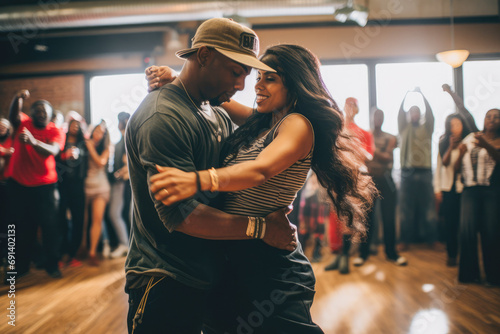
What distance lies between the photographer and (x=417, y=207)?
16.7ft

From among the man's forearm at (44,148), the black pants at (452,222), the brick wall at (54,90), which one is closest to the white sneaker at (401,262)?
the black pants at (452,222)

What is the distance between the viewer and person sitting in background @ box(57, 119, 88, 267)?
437cm

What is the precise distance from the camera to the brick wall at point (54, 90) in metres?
6.47

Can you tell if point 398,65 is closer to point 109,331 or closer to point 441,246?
point 441,246

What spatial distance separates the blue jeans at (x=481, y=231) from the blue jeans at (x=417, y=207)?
1456 millimetres

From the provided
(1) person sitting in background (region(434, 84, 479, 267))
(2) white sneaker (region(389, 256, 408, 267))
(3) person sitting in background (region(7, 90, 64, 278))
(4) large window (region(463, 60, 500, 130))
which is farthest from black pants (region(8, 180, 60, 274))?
(4) large window (region(463, 60, 500, 130))

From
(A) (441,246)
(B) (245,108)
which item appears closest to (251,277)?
(B) (245,108)

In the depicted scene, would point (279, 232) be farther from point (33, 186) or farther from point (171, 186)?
point (33, 186)

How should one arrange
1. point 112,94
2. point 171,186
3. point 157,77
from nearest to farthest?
1. point 171,186
2. point 157,77
3. point 112,94

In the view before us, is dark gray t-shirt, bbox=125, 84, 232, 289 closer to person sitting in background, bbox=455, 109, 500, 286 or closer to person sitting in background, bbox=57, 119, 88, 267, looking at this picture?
person sitting in background, bbox=455, 109, 500, 286

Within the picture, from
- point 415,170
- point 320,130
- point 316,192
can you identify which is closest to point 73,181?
point 316,192

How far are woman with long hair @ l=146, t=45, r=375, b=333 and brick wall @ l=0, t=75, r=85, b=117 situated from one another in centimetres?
598

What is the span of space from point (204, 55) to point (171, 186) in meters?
0.59

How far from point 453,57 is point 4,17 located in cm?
614
